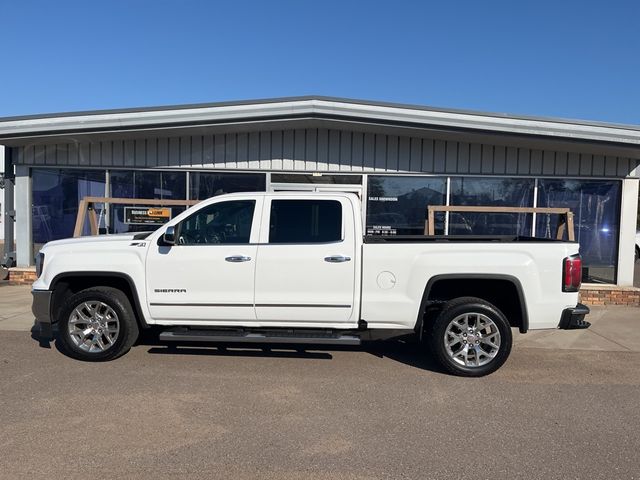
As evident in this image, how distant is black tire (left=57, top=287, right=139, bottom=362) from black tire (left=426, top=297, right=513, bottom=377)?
125 inches

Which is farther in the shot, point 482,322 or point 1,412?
point 482,322

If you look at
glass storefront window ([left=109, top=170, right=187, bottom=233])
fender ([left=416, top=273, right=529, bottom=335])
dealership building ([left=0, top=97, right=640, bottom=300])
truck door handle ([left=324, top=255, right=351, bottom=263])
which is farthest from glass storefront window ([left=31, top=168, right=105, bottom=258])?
fender ([left=416, top=273, right=529, bottom=335])

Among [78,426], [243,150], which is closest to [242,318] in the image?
[78,426]

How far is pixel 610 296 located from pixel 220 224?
7801mm

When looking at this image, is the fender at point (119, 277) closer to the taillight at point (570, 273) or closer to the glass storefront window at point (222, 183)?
the taillight at point (570, 273)

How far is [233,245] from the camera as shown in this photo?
5.36 meters

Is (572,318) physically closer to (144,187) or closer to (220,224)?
(220,224)

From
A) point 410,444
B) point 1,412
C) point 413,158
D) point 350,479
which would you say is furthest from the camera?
point 413,158

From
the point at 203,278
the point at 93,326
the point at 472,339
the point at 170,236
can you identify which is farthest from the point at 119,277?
the point at 472,339

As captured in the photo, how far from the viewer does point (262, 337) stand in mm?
5262

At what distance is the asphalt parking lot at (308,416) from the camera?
336 centimetres

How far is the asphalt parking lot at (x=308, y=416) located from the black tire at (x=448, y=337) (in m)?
0.16

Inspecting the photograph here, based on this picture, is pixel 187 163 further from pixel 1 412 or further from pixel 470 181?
pixel 1 412

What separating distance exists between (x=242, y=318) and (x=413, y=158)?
6016 millimetres
